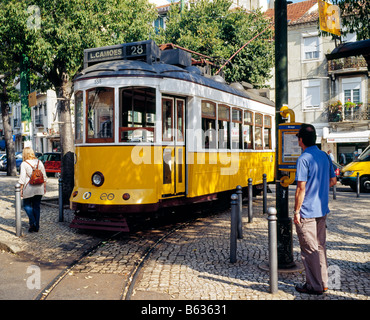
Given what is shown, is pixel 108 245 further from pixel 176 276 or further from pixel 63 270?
pixel 176 276

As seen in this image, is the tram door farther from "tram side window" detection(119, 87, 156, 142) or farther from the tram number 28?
the tram number 28

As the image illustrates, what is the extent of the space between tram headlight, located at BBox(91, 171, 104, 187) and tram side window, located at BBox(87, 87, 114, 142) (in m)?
0.65

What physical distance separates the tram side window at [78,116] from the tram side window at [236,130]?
425 centimetres

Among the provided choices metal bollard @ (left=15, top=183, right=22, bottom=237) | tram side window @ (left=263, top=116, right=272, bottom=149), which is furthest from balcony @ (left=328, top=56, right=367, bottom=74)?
metal bollard @ (left=15, top=183, right=22, bottom=237)

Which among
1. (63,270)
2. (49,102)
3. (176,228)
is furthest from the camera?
(49,102)

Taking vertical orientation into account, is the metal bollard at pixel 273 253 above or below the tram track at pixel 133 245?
above

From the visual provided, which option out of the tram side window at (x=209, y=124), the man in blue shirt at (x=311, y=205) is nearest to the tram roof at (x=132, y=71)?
the tram side window at (x=209, y=124)

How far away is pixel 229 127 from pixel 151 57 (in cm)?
319

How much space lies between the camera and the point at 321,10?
476 inches

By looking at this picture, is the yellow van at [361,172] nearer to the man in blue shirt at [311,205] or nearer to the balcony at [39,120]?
the man in blue shirt at [311,205]

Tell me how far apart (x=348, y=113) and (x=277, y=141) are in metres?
25.2

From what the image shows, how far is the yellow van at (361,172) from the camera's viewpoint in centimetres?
1750

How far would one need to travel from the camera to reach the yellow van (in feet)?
57.4

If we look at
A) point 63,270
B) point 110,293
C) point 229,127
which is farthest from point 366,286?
point 229,127
